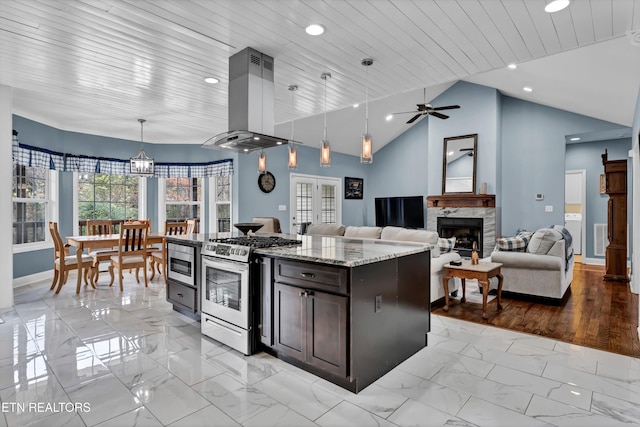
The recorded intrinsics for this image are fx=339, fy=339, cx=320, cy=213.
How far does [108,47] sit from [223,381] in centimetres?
288

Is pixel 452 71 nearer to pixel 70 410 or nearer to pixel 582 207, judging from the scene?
pixel 70 410

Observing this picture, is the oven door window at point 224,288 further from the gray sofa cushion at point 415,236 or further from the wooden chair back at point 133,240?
the wooden chair back at point 133,240

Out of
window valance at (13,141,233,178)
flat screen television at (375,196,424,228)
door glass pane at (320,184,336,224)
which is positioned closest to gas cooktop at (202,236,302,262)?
window valance at (13,141,233,178)

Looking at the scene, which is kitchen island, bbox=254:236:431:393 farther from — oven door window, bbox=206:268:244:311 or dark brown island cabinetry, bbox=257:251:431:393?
oven door window, bbox=206:268:244:311

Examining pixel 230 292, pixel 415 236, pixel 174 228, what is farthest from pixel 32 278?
pixel 415 236

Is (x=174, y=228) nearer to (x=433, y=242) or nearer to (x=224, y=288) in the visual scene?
(x=224, y=288)

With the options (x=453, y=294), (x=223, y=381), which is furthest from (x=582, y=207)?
(x=223, y=381)

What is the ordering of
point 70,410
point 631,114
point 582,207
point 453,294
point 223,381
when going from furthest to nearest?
1. point 582,207
2. point 631,114
3. point 453,294
4. point 223,381
5. point 70,410

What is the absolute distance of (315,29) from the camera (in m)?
2.65

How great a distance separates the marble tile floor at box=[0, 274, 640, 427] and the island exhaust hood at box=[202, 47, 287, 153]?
74.0 inches

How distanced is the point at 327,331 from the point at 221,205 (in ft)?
17.9

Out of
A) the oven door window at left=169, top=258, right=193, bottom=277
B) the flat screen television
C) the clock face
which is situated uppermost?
the clock face

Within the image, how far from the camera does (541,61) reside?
445cm

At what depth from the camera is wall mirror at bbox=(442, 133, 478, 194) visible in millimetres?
6988
